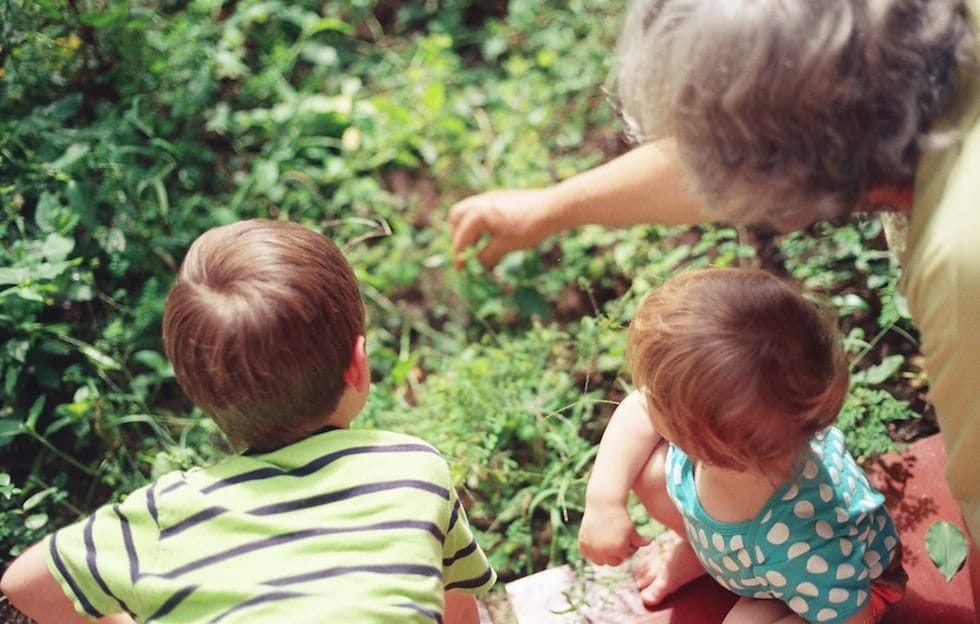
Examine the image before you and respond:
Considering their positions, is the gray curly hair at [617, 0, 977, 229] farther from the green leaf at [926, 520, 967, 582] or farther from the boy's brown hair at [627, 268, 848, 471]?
the green leaf at [926, 520, 967, 582]

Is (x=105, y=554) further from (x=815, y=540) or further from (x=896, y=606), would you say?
(x=896, y=606)

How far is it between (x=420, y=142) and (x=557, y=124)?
1.20 feet

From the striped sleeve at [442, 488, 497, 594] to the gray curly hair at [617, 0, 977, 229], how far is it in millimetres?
551

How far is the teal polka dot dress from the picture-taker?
4.23 ft

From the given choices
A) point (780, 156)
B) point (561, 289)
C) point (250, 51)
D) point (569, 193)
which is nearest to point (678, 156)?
point (780, 156)

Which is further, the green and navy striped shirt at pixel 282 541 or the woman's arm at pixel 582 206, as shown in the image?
the woman's arm at pixel 582 206

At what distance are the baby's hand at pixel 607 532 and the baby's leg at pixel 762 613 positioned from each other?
0.20 m

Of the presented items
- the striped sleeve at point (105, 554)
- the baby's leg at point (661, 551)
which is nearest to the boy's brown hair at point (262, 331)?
the striped sleeve at point (105, 554)

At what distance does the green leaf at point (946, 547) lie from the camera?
4.94 ft

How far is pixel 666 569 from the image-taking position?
1.59 m

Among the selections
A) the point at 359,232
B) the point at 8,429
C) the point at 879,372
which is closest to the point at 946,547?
the point at 879,372

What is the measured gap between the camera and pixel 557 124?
8.03ft

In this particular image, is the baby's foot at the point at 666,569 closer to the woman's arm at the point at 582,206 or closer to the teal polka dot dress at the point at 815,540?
the teal polka dot dress at the point at 815,540

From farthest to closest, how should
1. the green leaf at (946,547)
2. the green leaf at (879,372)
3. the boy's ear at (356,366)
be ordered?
1. the green leaf at (879,372)
2. the green leaf at (946,547)
3. the boy's ear at (356,366)
